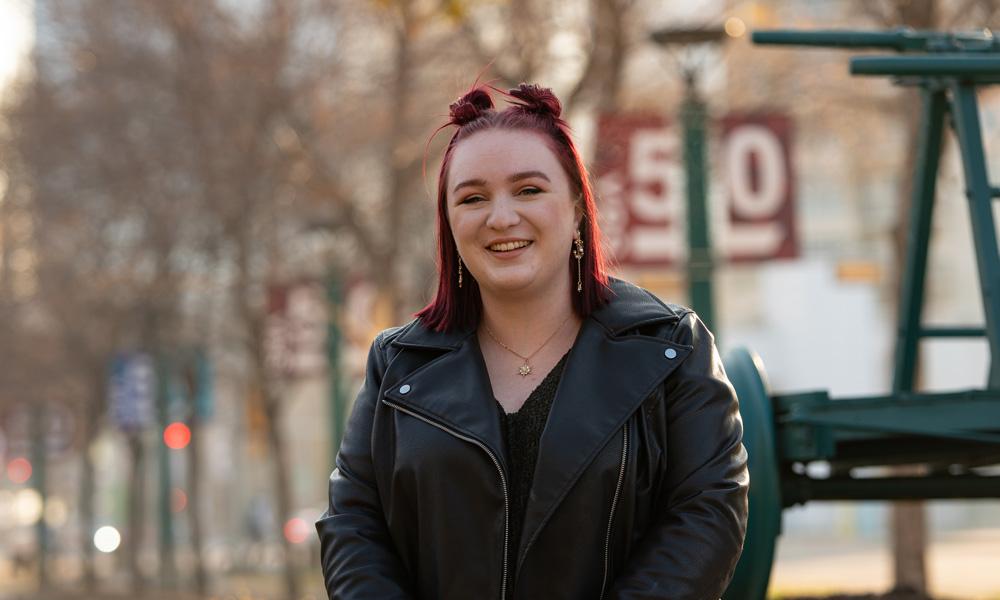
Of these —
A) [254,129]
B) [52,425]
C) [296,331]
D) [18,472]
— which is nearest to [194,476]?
[296,331]

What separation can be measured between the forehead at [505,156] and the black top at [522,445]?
17.2 inches

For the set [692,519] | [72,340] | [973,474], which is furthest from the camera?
[72,340]

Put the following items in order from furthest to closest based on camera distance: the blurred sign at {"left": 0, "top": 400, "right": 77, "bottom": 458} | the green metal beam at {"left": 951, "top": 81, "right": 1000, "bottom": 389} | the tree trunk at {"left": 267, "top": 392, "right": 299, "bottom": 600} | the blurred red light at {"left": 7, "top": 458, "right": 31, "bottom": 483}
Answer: the blurred red light at {"left": 7, "top": 458, "right": 31, "bottom": 483} → the blurred sign at {"left": 0, "top": 400, "right": 77, "bottom": 458} → the tree trunk at {"left": 267, "top": 392, "right": 299, "bottom": 600} → the green metal beam at {"left": 951, "top": 81, "right": 1000, "bottom": 389}

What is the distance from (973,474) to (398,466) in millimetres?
3846

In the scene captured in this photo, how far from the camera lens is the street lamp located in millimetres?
9648

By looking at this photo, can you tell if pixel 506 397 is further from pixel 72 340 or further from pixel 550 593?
pixel 72 340

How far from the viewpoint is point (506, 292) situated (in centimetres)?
285

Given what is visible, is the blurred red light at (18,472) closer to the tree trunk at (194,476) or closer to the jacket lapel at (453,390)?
the tree trunk at (194,476)

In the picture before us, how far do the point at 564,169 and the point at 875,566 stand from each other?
1962 centimetres

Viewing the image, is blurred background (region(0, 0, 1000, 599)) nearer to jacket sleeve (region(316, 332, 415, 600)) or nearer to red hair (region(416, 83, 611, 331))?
red hair (region(416, 83, 611, 331))

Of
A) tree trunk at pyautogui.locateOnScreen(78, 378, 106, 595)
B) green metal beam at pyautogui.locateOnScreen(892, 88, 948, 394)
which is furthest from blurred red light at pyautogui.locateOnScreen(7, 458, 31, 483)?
green metal beam at pyautogui.locateOnScreen(892, 88, 948, 394)

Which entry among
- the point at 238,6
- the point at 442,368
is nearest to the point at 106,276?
the point at 238,6

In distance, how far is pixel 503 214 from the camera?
2754mm

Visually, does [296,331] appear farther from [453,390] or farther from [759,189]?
[453,390]
